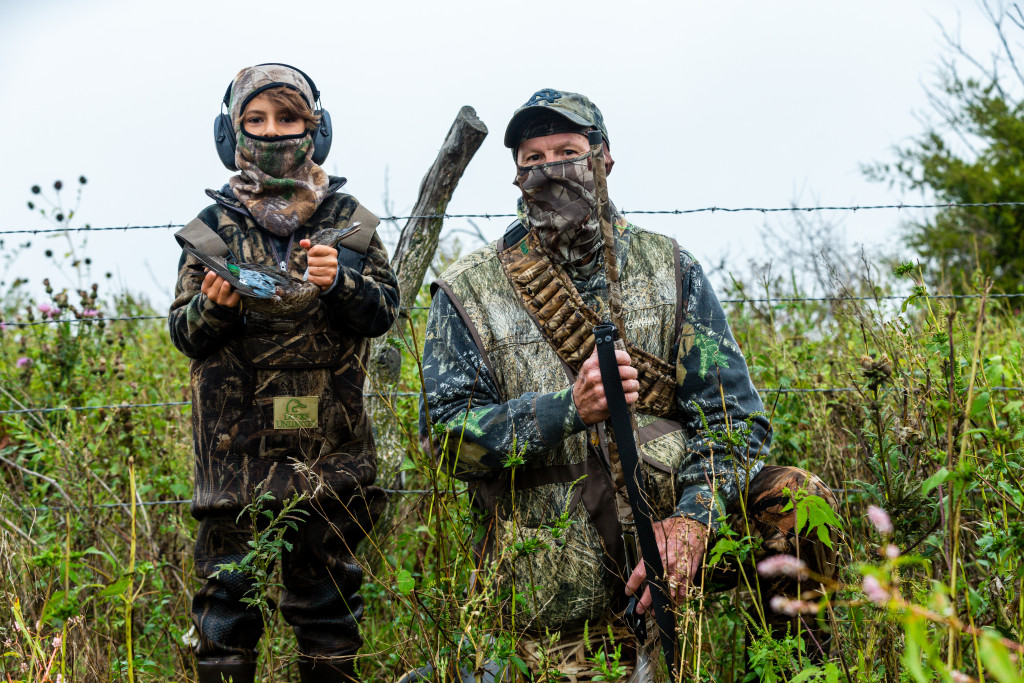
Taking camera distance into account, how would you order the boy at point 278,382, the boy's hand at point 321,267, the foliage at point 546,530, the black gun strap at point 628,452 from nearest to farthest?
1. the foliage at point 546,530
2. the black gun strap at point 628,452
3. the boy's hand at point 321,267
4. the boy at point 278,382

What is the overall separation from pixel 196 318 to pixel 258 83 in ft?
2.67

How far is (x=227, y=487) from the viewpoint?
2.98m

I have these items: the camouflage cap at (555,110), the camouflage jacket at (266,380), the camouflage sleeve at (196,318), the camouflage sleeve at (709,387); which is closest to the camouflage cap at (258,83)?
the camouflage jacket at (266,380)

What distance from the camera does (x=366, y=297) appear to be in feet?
9.73

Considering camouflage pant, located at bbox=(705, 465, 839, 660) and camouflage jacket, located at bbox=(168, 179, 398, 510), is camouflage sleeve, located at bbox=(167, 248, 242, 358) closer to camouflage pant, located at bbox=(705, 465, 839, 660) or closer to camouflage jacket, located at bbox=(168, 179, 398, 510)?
camouflage jacket, located at bbox=(168, 179, 398, 510)

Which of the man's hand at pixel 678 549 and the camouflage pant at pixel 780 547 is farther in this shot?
the camouflage pant at pixel 780 547

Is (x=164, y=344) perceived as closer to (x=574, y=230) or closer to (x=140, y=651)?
(x=140, y=651)

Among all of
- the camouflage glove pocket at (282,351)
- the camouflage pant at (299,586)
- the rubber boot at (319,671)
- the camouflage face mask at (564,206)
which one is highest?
the camouflage face mask at (564,206)

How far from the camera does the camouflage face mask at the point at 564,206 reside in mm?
2830

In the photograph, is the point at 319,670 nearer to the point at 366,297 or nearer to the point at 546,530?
the point at 546,530

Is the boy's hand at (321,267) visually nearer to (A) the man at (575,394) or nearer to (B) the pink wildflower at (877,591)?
(A) the man at (575,394)

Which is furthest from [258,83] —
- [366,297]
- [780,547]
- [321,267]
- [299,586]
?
[780,547]

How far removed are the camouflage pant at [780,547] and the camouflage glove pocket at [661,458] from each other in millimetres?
209

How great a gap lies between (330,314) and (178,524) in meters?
1.24
